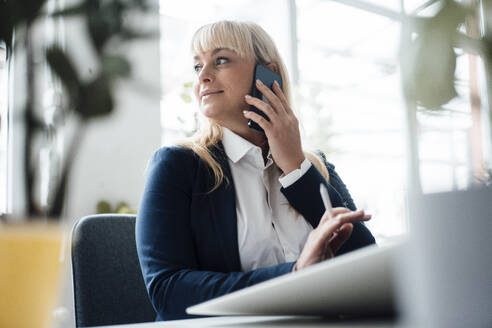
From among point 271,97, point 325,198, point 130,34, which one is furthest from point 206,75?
point 130,34

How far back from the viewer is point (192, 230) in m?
1.15

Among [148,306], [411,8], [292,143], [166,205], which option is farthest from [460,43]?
[148,306]

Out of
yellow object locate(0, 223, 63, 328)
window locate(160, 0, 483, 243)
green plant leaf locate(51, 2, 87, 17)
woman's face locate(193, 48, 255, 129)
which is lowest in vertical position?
yellow object locate(0, 223, 63, 328)

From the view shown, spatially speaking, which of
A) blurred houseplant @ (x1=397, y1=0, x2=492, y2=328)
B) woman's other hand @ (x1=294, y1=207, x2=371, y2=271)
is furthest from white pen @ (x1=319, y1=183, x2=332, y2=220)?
blurred houseplant @ (x1=397, y1=0, x2=492, y2=328)

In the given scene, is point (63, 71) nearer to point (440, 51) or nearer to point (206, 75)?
point (440, 51)

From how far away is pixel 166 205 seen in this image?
109 centimetres

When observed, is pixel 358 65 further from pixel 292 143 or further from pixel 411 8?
pixel 411 8

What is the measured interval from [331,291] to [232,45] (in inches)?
45.3

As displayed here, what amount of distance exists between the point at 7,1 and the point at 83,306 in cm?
98

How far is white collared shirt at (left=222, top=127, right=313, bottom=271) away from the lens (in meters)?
1.20

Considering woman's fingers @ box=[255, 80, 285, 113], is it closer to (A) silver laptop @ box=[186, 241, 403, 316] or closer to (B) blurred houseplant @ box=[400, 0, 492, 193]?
(A) silver laptop @ box=[186, 241, 403, 316]

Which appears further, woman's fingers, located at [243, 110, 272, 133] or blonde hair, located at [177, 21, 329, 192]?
blonde hair, located at [177, 21, 329, 192]

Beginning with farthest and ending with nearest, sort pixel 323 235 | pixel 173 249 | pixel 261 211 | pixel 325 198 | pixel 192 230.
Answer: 1. pixel 261 211
2. pixel 192 230
3. pixel 173 249
4. pixel 323 235
5. pixel 325 198

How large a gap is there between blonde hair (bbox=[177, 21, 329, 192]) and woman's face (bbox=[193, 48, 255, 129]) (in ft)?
0.07
